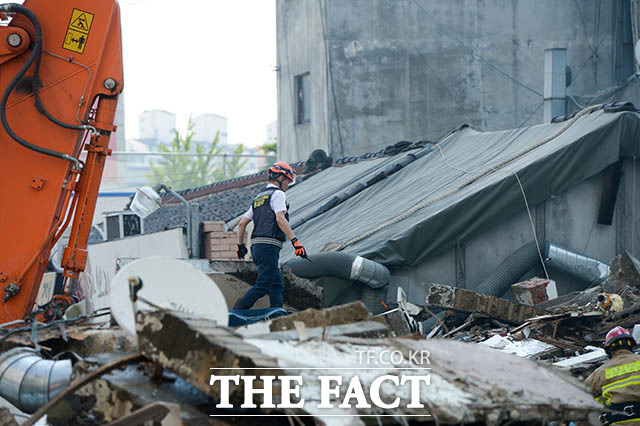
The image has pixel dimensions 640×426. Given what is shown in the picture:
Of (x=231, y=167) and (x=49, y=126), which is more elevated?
(x=49, y=126)

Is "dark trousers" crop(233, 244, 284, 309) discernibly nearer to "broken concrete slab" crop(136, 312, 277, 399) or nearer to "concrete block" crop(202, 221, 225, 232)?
"broken concrete slab" crop(136, 312, 277, 399)

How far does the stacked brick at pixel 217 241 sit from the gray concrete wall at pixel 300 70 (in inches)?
409

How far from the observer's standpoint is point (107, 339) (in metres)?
4.57

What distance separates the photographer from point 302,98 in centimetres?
2478

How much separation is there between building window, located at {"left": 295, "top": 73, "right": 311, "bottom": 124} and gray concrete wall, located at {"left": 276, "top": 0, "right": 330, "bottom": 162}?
14 centimetres

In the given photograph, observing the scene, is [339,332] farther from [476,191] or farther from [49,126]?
[476,191]

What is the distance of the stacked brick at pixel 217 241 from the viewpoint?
12672 millimetres

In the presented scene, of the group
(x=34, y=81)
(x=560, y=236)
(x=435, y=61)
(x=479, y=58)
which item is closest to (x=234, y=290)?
(x=34, y=81)

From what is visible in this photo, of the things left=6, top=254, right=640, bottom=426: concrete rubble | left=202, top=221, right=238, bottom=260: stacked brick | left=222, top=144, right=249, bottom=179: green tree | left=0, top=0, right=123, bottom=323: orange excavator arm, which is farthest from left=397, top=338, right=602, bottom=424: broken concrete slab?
left=222, top=144, right=249, bottom=179: green tree

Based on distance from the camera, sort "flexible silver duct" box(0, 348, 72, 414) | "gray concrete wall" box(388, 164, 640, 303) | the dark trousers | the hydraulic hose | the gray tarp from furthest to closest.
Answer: "gray concrete wall" box(388, 164, 640, 303), the hydraulic hose, the gray tarp, the dark trousers, "flexible silver duct" box(0, 348, 72, 414)

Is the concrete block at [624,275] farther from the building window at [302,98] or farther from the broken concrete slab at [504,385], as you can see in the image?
the building window at [302,98]

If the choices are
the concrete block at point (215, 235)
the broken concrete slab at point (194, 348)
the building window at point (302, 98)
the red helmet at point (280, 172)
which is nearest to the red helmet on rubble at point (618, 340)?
the red helmet at point (280, 172)

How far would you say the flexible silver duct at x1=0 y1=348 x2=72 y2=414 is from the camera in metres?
4.09

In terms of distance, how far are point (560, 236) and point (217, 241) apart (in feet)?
16.9
